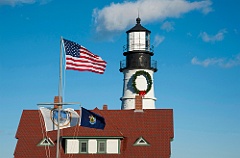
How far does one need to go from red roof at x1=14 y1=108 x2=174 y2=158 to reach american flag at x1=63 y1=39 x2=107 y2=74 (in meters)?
15.0

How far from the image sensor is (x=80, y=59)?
3353 cm

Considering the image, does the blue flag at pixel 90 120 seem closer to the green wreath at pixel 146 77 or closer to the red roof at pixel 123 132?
the red roof at pixel 123 132

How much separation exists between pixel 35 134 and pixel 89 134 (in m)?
5.10

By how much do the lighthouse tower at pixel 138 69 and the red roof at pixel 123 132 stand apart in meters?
6.57

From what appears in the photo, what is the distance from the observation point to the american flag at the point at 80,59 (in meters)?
33.0

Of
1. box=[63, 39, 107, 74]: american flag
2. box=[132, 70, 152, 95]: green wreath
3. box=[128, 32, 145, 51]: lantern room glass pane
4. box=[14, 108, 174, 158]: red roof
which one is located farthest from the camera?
box=[128, 32, 145, 51]: lantern room glass pane

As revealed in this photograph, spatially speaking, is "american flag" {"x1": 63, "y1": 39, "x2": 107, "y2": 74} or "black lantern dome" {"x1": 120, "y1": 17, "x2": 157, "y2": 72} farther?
"black lantern dome" {"x1": 120, "y1": 17, "x2": 157, "y2": 72}

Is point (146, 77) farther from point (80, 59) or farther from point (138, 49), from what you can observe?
point (80, 59)

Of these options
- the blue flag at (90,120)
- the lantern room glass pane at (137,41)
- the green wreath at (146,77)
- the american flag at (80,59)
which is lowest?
the blue flag at (90,120)

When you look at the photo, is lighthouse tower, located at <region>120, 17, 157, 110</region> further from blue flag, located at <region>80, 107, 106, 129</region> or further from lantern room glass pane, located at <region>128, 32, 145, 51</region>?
blue flag, located at <region>80, 107, 106, 129</region>

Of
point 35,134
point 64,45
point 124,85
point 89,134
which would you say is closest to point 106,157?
point 89,134

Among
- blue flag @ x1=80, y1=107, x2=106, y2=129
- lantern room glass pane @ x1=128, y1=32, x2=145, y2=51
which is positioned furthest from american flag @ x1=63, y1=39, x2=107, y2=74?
lantern room glass pane @ x1=128, y1=32, x2=145, y2=51

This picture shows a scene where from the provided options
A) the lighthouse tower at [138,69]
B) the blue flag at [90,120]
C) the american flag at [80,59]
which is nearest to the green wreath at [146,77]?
the lighthouse tower at [138,69]

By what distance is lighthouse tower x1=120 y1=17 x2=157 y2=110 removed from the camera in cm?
5828
